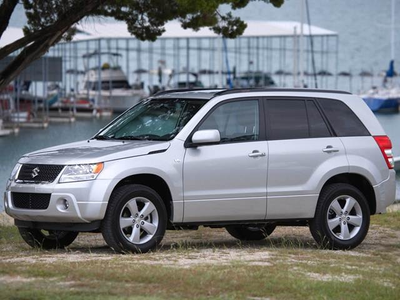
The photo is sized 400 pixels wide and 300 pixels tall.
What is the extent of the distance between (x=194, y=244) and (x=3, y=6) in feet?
17.7

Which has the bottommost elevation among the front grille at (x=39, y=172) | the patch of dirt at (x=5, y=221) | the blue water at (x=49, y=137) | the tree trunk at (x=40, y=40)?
the blue water at (x=49, y=137)

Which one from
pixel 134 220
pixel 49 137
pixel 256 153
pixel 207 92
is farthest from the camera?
pixel 49 137

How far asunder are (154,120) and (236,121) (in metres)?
0.85

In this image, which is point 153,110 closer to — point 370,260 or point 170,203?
point 170,203

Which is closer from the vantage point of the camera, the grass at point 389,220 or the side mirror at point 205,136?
the side mirror at point 205,136

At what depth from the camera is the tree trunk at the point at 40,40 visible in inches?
620

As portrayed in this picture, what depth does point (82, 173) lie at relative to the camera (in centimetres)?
1045

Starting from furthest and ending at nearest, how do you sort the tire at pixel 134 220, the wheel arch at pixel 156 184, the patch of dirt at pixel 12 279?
the wheel arch at pixel 156 184 → the tire at pixel 134 220 → the patch of dirt at pixel 12 279

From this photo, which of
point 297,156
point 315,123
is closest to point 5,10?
point 315,123

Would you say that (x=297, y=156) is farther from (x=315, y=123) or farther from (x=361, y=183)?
(x=361, y=183)

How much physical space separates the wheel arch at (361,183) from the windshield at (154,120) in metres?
1.77

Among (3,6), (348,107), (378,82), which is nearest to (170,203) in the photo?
(348,107)

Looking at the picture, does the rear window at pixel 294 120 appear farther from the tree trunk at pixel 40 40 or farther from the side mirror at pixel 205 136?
the tree trunk at pixel 40 40

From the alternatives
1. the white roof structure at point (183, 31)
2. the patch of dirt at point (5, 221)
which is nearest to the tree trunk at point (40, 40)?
the patch of dirt at point (5, 221)
